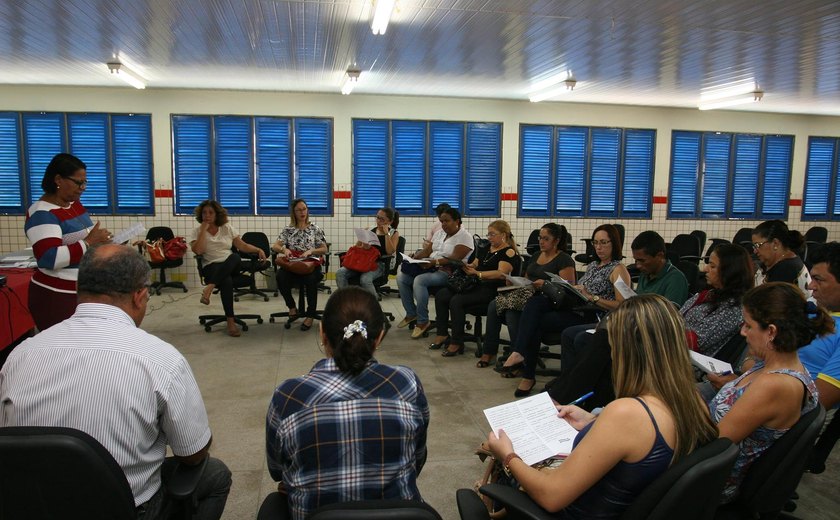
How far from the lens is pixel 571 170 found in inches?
309

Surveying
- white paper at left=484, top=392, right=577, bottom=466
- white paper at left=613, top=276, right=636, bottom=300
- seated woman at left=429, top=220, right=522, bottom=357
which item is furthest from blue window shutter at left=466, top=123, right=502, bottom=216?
white paper at left=484, top=392, right=577, bottom=466

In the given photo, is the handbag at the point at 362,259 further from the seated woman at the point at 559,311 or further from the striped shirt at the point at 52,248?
the striped shirt at the point at 52,248

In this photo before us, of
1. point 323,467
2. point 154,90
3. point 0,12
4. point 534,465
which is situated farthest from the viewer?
point 154,90

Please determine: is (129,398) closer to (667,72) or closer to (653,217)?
(667,72)

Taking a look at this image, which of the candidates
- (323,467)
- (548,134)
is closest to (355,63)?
(548,134)

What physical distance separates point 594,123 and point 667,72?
2.09 m

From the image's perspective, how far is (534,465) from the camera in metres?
1.59

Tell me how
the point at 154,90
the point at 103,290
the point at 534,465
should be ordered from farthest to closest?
the point at 154,90, the point at 534,465, the point at 103,290

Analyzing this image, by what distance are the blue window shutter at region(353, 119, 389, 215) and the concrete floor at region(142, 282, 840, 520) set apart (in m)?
2.12

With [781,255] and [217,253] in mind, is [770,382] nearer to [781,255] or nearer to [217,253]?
[781,255]

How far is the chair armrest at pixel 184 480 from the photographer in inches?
54.5

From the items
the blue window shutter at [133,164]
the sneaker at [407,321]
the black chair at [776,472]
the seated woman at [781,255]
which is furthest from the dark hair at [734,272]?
the blue window shutter at [133,164]

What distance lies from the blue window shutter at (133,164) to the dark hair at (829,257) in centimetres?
716

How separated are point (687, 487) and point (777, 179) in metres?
9.08
